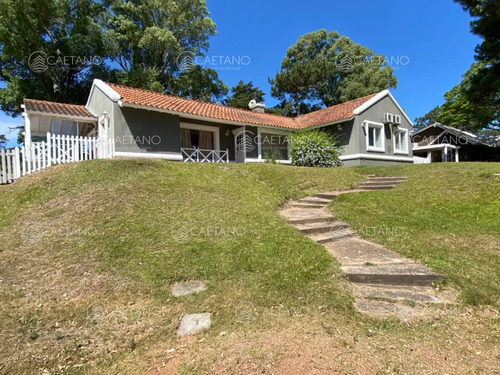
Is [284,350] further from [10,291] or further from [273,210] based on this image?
[273,210]

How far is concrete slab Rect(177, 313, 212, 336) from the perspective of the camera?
294cm

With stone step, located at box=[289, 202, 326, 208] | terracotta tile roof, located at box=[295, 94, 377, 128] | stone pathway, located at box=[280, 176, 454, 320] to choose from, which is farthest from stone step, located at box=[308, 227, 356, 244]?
terracotta tile roof, located at box=[295, 94, 377, 128]

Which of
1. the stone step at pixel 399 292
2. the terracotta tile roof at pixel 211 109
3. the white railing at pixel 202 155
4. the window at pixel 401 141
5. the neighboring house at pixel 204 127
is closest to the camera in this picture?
the stone step at pixel 399 292

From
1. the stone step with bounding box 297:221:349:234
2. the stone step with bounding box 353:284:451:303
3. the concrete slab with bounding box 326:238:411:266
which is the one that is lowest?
the stone step with bounding box 353:284:451:303

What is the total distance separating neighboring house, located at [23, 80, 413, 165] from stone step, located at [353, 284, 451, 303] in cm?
1054

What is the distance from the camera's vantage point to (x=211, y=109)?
16.1 meters

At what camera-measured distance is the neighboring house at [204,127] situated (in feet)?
40.9

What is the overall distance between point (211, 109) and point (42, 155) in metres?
8.94

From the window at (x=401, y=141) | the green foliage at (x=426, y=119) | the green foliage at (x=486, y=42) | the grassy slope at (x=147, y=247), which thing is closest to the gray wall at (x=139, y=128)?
the grassy slope at (x=147, y=247)

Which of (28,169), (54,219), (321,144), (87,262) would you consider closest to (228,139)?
(321,144)

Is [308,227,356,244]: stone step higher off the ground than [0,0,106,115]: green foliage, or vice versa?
[0,0,106,115]: green foliage

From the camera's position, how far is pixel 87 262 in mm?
4195

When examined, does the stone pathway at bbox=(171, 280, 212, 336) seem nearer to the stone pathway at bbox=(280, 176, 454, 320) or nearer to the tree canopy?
the stone pathway at bbox=(280, 176, 454, 320)

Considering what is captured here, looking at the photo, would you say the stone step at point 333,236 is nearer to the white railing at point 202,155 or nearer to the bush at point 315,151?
the bush at point 315,151
